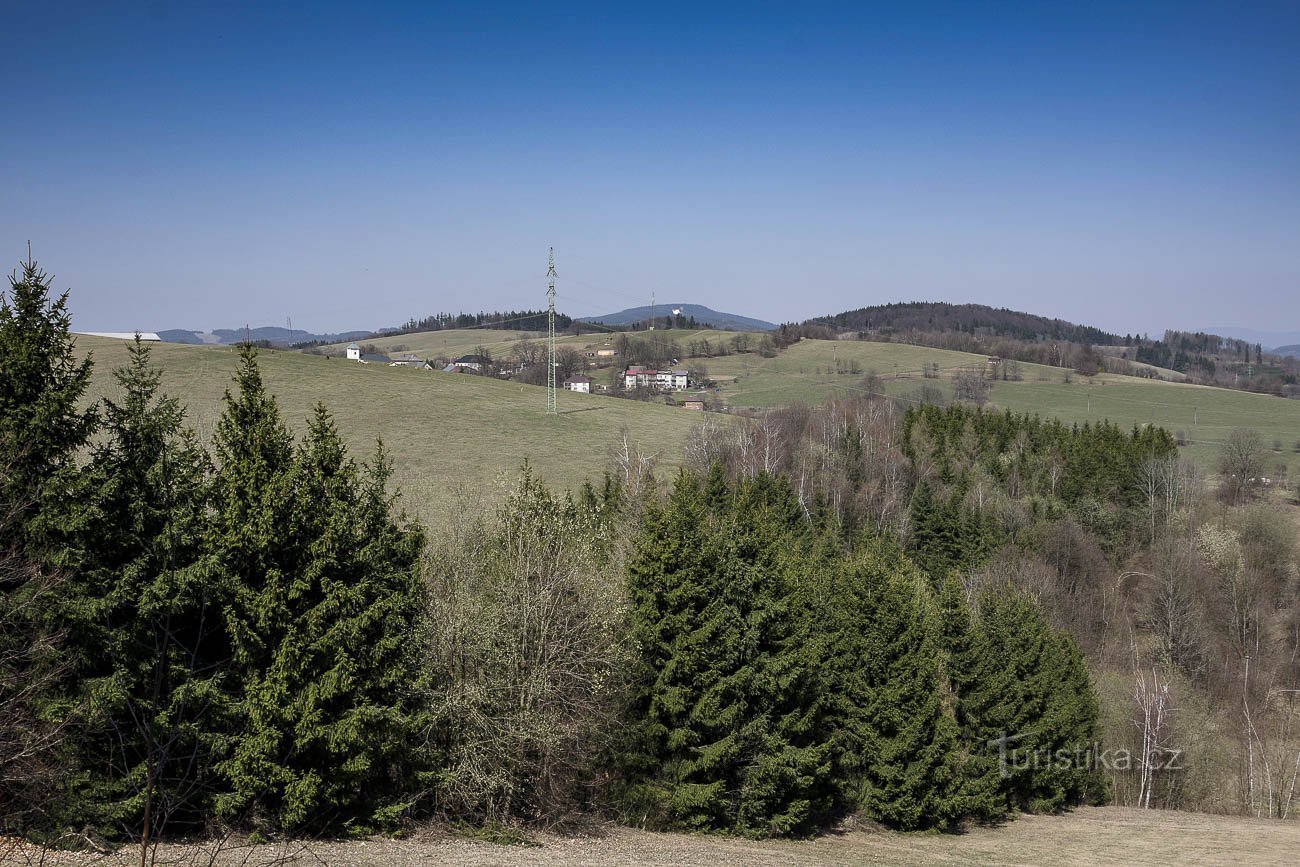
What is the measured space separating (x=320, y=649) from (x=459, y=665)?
17.3ft

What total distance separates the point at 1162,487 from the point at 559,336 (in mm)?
131538

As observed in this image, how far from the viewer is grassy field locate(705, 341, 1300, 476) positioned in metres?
122

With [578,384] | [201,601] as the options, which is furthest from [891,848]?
[578,384]

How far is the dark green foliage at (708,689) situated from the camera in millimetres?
30125

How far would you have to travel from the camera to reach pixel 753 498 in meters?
60.2

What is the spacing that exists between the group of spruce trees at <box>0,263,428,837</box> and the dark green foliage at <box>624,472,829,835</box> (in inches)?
331

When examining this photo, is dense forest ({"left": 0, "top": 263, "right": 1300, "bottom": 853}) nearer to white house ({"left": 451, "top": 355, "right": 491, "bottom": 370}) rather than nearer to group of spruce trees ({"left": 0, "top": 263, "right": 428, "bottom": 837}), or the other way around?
group of spruce trees ({"left": 0, "top": 263, "right": 428, "bottom": 837})

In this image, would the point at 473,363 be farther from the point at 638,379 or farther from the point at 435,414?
the point at 435,414

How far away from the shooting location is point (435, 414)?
290 feet

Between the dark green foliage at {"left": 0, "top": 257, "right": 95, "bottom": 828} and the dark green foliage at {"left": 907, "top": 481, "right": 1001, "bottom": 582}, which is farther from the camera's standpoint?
the dark green foliage at {"left": 907, "top": 481, "right": 1001, "bottom": 582}

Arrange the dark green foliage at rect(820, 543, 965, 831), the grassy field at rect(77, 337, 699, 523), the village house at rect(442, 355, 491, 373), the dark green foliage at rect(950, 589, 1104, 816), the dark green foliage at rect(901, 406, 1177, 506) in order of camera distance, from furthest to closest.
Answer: the village house at rect(442, 355, 491, 373) < the dark green foliage at rect(901, 406, 1177, 506) < the grassy field at rect(77, 337, 699, 523) < the dark green foliage at rect(950, 589, 1104, 816) < the dark green foliage at rect(820, 543, 965, 831)

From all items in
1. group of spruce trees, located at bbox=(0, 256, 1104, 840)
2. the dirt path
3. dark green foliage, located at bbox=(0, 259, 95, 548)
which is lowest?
the dirt path

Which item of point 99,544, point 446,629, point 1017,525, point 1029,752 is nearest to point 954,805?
point 1029,752

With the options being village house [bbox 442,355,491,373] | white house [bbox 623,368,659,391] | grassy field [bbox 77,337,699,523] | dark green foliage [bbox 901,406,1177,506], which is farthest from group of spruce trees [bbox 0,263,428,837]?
village house [bbox 442,355,491,373]
